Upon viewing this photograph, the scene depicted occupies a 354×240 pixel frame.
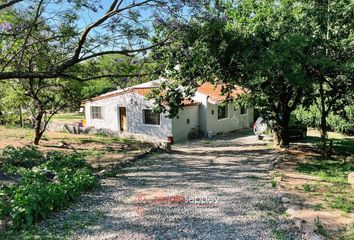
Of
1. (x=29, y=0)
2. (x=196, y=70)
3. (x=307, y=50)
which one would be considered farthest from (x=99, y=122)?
(x=307, y=50)

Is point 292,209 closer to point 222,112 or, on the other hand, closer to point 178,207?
point 178,207

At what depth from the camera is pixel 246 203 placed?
6.93 m

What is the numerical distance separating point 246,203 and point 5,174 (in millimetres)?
6392

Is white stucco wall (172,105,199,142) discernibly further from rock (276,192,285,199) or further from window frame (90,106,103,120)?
rock (276,192,285,199)

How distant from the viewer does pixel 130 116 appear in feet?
71.2

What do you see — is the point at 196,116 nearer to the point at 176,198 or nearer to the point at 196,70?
the point at 196,70

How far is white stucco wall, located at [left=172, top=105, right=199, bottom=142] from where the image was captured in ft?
65.1

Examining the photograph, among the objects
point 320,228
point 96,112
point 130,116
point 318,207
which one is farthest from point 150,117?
point 320,228

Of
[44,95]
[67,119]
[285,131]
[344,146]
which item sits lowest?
[344,146]

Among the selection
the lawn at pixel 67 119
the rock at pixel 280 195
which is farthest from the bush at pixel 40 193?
the lawn at pixel 67 119

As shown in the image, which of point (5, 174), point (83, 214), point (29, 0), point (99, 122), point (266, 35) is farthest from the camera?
point (99, 122)

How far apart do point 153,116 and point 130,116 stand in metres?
1.90

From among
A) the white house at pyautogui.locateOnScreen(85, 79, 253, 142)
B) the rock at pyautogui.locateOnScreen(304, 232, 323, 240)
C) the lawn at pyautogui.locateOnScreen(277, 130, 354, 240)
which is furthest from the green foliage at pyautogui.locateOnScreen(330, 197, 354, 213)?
the white house at pyautogui.locateOnScreen(85, 79, 253, 142)

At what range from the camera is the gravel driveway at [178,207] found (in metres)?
5.46
